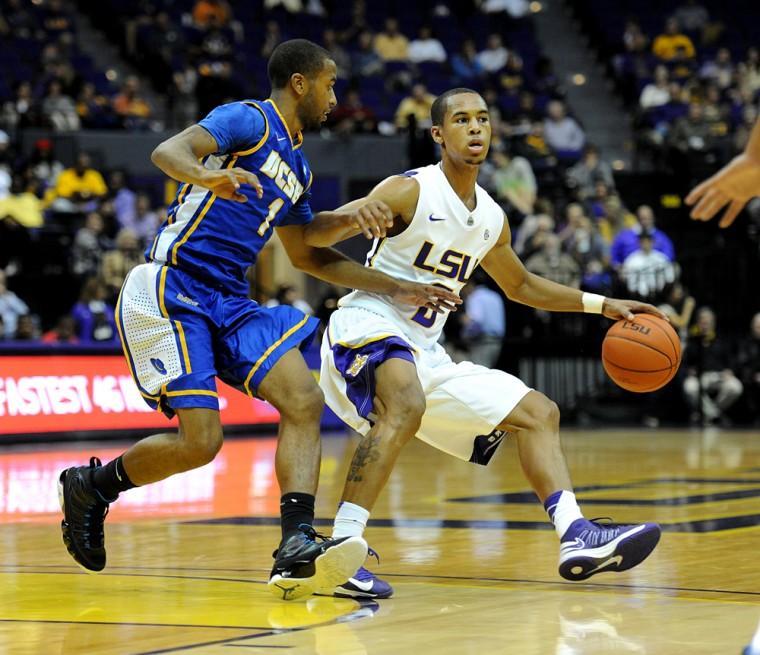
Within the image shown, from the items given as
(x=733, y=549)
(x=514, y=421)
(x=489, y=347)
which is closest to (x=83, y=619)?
(x=514, y=421)

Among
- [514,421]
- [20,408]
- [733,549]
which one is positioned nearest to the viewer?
[514,421]

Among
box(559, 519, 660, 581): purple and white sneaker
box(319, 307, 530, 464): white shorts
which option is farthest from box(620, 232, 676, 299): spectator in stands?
box(559, 519, 660, 581): purple and white sneaker

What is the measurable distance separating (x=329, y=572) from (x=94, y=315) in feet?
35.2

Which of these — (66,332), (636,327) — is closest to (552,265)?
(66,332)

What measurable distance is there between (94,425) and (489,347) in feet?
16.8

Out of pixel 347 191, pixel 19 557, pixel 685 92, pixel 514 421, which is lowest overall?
pixel 19 557

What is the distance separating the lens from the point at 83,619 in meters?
4.93

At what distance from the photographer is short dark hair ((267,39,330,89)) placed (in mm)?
5832

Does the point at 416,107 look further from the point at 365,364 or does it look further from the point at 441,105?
the point at 365,364

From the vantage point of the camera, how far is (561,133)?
2128cm

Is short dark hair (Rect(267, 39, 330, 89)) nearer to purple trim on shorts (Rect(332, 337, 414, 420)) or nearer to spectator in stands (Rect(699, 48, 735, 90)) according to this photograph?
purple trim on shorts (Rect(332, 337, 414, 420))

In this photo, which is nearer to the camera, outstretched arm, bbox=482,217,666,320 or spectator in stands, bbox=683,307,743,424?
outstretched arm, bbox=482,217,666,320

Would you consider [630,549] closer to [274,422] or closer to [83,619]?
[83,619]

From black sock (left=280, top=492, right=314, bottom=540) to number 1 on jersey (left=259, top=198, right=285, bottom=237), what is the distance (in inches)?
41.8
